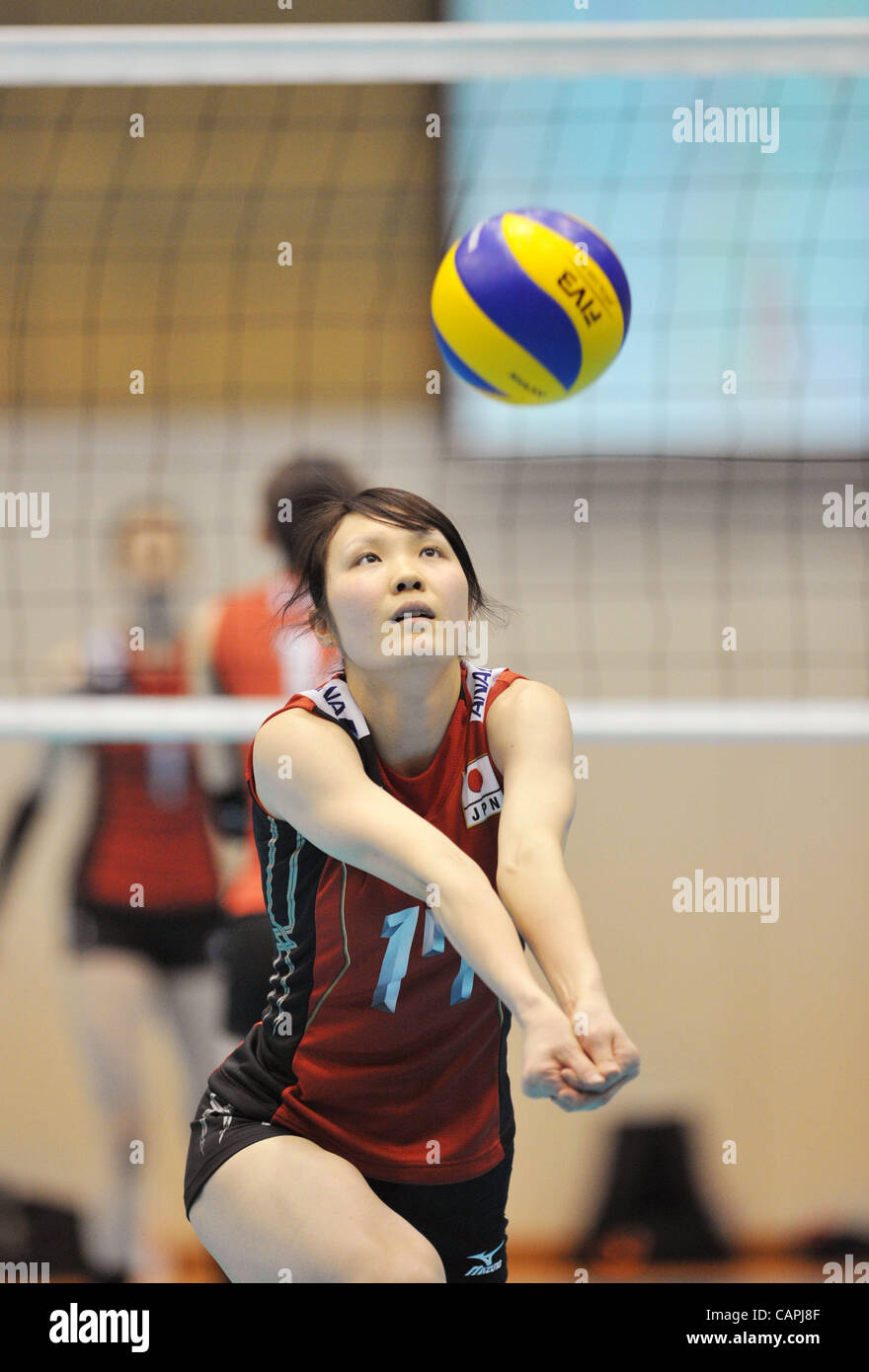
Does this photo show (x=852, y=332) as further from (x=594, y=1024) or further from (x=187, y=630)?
(x=594, y=1024)

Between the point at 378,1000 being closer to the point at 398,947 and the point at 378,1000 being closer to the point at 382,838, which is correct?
the point at 398,947

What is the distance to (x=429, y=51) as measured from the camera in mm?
3072

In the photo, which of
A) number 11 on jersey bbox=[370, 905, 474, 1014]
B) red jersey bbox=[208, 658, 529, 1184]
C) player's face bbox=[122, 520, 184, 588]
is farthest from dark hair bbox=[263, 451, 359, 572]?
number 11 on jersey bbox=[370, 905, 474, 1014]

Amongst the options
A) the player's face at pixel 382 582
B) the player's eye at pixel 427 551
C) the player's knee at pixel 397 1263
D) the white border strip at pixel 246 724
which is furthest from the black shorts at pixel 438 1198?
the white border strip at pixel 246 724

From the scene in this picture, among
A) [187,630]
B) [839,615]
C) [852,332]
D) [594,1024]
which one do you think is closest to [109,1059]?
[187,630]

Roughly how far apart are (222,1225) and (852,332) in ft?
12.2

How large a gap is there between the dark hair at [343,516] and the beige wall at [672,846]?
2.36 metres

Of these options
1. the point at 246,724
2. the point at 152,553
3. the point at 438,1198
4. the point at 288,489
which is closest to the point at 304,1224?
the point at 438,1198

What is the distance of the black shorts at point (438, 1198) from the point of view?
1992 mm

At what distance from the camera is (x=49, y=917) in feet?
14.9

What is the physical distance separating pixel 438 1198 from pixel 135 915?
1806 mm

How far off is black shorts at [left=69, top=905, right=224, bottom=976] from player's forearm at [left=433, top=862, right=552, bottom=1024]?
1971 mm

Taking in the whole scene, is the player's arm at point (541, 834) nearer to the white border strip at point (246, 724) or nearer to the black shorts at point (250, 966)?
the black shorts at point (250, 966)

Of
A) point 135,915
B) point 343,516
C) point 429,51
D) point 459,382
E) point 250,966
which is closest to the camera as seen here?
point 343,516
